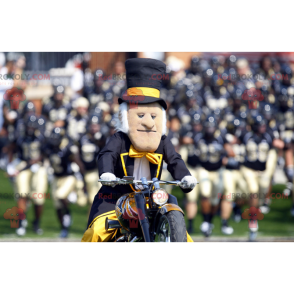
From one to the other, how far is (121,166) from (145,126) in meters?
0.39

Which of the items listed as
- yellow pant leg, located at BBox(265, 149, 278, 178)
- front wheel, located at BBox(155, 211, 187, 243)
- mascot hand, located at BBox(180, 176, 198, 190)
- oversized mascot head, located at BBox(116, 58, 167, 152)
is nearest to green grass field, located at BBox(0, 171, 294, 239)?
yellow pant leg, located at BBox(265, 149, 278, 178)

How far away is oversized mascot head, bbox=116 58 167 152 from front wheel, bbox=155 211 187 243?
79 centimetres

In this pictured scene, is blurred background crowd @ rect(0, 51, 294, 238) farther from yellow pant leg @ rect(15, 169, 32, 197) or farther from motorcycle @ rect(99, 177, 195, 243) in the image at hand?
motorcycle @ rect(99, 177, 195, 243)

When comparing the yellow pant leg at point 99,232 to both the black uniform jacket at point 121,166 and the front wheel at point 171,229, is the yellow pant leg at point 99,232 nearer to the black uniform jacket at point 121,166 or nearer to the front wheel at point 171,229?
the black uniform jacket at point 121,166

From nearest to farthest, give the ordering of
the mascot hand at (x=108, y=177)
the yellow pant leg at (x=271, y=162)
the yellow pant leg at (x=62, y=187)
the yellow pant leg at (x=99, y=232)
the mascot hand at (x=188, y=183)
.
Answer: the mascot hand at (x=108, y=177) → the mascot hand at (x=188, y=183) → the yellow pant leg at (x=99, y=232) → the yellow pant leg at (x=62, y=187) → the yellow pant leg at (x=271, y=162)

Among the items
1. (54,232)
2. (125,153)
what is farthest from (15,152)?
(125,153)

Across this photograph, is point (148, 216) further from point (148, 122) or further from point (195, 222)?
point (195, 222)

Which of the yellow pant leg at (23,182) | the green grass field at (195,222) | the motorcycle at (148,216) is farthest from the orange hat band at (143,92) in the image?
the yellow pant leg at (23,182)

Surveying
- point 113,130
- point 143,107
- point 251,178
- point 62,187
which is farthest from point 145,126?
point 251,178

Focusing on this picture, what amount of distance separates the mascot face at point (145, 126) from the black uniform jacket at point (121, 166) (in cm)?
11

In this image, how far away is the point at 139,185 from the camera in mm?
4266

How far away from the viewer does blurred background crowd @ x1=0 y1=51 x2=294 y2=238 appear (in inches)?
323

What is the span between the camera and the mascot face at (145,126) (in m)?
4.52

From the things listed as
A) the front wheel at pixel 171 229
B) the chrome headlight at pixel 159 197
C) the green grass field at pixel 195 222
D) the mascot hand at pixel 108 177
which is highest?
the mascot hand at pixel 108 177
